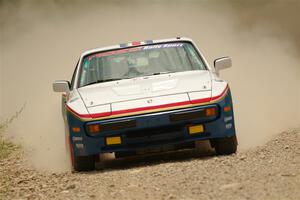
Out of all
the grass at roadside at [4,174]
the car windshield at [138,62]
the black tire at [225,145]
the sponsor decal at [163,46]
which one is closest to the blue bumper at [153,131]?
the black tire at [225,145]

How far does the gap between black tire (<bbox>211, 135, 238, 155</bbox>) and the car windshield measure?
1309 mm

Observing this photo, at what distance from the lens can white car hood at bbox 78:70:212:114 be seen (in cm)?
868

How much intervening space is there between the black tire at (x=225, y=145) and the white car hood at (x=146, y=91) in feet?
1.71

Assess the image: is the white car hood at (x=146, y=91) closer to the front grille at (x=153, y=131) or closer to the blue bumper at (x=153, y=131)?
the blue bumper at (x=153, y=131)

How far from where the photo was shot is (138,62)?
32.8 feet

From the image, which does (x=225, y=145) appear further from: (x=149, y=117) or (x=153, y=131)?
(x=149, y=117)

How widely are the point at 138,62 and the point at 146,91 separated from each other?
1099mm

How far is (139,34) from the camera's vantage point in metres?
19.8

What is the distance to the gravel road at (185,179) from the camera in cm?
665

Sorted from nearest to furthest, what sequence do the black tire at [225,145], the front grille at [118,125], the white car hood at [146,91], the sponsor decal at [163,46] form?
the front grille at [118,125], the white car hood at [146,91], the black tire at [225,145], the sponsor decal at [163,46]

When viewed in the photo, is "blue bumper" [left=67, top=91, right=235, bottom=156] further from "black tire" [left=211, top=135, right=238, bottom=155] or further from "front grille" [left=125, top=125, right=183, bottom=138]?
"black tire" [left=211, top=135, right=238, bottom=155]

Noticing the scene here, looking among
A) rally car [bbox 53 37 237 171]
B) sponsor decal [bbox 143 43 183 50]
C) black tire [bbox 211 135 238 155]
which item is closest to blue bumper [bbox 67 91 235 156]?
rally car [bbox 53 37 237 171]

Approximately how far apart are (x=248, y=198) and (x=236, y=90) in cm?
792

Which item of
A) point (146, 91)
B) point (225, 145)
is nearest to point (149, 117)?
point (146, 91)
